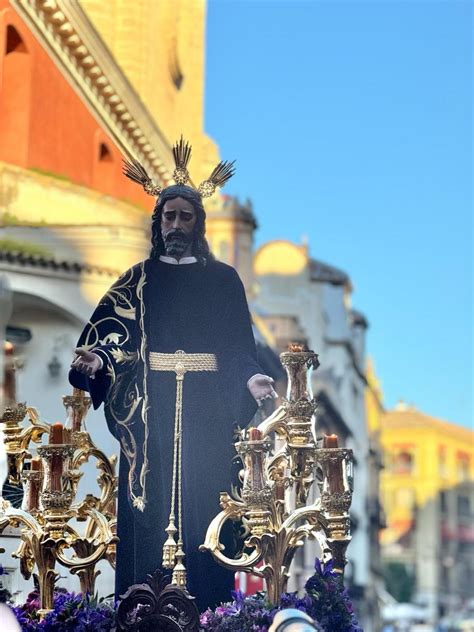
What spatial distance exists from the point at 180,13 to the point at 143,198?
4275 mm

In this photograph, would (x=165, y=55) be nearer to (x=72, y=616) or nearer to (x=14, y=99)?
(x=14, y=99)

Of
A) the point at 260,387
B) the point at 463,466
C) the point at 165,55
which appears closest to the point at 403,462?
the point at 463,466

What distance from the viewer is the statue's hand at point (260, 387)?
10.8 metres

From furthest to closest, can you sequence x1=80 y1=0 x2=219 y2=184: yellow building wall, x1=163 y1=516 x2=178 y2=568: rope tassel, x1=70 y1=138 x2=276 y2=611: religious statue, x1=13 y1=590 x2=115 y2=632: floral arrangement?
x1=80 y1=0 x2=219 y2=184: yellow building wall
x1=70 y1=138 x2=276 y2=611: religious statue
x1=163 y1=516 x2=178 y2=568: rope tassel
x1=13 y1=590 x2=115 y2=632: floral arrangement

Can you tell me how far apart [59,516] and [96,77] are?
552 inches

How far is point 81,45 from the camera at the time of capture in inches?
901

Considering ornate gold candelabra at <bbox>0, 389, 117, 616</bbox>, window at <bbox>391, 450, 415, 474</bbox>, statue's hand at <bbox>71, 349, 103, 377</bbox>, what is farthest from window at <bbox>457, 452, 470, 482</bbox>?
statue's hand at <bbox>71, 349, 103, 377</bbox>

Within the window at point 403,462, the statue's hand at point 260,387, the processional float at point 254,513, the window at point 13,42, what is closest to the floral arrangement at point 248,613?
the processional float at point 254,513

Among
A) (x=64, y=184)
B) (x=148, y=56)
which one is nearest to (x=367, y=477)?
(x=148, y=56)

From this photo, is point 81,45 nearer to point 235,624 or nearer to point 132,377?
point 132,377

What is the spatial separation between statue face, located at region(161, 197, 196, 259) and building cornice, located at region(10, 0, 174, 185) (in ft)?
35.0

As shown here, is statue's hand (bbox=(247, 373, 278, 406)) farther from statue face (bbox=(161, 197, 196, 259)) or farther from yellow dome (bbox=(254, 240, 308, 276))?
yellow dome (bbox=(254, 240, 308, 276))

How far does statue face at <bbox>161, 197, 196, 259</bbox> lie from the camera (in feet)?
36.2

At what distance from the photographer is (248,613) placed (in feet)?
32.7
